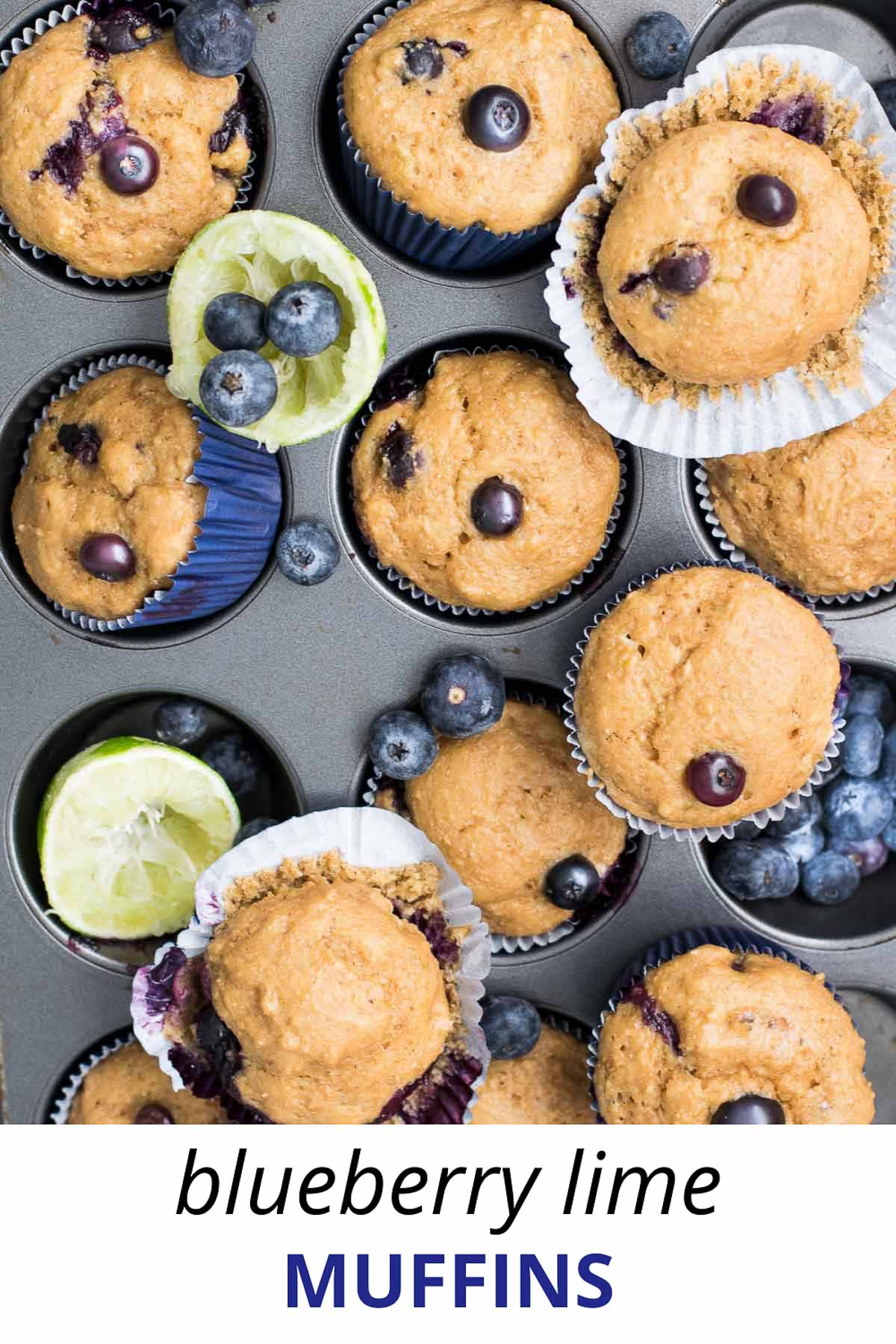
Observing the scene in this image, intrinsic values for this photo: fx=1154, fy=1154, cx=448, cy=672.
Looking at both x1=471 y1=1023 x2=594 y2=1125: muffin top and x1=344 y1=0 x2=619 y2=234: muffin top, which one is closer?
x1=344 y1=0 x2=619 y2=234: muffin top

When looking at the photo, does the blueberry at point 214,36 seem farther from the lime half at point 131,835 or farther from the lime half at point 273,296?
the lime half at point 131,835

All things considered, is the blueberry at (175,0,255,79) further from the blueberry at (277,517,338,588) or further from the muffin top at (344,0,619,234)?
the blueberry at (277,517,338,588)

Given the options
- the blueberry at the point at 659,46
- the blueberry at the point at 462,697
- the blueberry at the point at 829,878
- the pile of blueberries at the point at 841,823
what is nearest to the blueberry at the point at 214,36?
the blueberry at the point at 659,46

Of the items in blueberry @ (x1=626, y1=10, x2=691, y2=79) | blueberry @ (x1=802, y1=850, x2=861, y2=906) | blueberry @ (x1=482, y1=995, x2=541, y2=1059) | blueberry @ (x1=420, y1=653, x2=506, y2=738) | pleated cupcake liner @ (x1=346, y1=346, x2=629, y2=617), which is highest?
blueberry @ (x1=626, y1=10, x2=691, y2=79)

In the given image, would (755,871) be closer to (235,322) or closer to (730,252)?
(730,252)

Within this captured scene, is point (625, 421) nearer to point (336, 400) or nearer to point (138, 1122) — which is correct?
point (336, 400)

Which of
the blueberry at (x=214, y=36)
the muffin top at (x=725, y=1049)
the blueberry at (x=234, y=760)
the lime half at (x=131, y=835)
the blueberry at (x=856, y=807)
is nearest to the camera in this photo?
the blueberry at (x=214, y=36)

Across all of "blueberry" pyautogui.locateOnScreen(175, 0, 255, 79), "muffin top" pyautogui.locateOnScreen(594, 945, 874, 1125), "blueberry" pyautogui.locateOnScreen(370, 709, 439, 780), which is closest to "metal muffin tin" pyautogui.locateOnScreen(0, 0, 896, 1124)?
"blueberry" pyautogui.locateOnScreen(370, 709, 439, 780)
